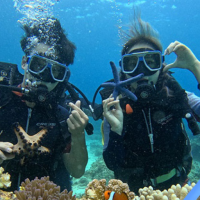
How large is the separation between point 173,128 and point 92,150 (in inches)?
468

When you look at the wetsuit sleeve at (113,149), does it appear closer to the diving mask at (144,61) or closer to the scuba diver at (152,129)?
the scuba diver at (152,129)

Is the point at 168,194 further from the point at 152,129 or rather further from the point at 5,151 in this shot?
the point at 5,151

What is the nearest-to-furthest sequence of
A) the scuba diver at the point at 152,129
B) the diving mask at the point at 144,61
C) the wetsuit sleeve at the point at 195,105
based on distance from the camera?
the scuba diver at the point at 152,129 < the wetsuit sleeve at the point at 195,105 < the diving mask at the point at 144,61

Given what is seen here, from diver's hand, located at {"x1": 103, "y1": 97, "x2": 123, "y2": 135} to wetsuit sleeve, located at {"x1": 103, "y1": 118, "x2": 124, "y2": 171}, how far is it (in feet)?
0.42

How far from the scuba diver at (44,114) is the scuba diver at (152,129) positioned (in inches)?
27.0

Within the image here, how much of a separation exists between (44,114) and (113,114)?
1492 mm

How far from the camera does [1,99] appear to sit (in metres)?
3.53

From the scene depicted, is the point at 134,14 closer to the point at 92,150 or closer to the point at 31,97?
the point at 31,97

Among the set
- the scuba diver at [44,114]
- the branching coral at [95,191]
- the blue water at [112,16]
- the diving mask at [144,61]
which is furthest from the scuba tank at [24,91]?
the blue water at [112,16]

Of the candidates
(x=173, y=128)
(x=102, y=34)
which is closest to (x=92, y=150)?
(x=173, y=128)

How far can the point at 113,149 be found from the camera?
3285 mm

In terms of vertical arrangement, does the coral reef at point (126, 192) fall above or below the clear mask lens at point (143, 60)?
below

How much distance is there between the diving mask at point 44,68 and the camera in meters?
3.60

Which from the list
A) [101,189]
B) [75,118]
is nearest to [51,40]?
[75,118]
